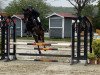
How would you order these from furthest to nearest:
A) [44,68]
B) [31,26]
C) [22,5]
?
1. [22,5]
2. [31,26]
3. [44,68]

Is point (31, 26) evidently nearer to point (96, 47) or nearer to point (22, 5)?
point (96, 47)

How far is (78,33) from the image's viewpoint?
46.2ft

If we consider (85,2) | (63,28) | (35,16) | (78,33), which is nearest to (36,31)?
(35,16)

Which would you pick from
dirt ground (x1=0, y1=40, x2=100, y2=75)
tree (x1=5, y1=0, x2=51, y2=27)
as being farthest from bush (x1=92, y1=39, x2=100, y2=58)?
tree (x1=5, y1=0, x2=51, y2=27)

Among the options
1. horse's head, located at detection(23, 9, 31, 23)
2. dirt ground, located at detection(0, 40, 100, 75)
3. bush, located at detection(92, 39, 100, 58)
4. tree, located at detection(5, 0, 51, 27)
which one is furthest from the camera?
tree, located at detection(5, 0, 51, 27)

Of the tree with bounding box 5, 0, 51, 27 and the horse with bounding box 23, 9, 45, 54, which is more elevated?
the tree with bounding box 5, 0, 51, 27

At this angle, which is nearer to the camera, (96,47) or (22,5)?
(96,47)

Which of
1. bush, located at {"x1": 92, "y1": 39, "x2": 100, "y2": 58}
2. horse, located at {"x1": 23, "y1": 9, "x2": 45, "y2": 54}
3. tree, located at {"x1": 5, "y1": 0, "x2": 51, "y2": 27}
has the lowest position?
bush, located at {"x1": 92, "y1": 39, "x2": 100, "y2": 58}

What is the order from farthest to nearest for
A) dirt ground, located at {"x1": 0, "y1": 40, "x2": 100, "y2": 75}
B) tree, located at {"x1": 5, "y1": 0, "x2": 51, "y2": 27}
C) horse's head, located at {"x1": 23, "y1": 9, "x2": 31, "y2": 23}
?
tree, located at {"x1": 5, "y1": 0, "x2": 51, "y2": 27} → horse's head, located at {"x1": 23, "y1": 9, "x2": 31, "y2": 23} → dirt ground, located at {"x1": 0, "y1": 40, "x2": 100, "y2": 75}

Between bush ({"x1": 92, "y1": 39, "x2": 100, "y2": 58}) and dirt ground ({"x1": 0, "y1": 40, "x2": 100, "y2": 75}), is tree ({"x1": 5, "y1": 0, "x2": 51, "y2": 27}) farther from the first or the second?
bush ({"x1": 92, "y1": 39, "x2": 100, "y2": 58})

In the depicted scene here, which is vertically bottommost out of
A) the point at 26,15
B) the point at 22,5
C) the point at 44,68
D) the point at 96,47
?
the point at 44,68

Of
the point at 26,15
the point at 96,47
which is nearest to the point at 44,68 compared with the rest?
the point at 96,47

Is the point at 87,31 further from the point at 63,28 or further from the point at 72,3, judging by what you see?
the point at 72,3

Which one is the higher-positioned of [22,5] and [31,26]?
[22,5]
